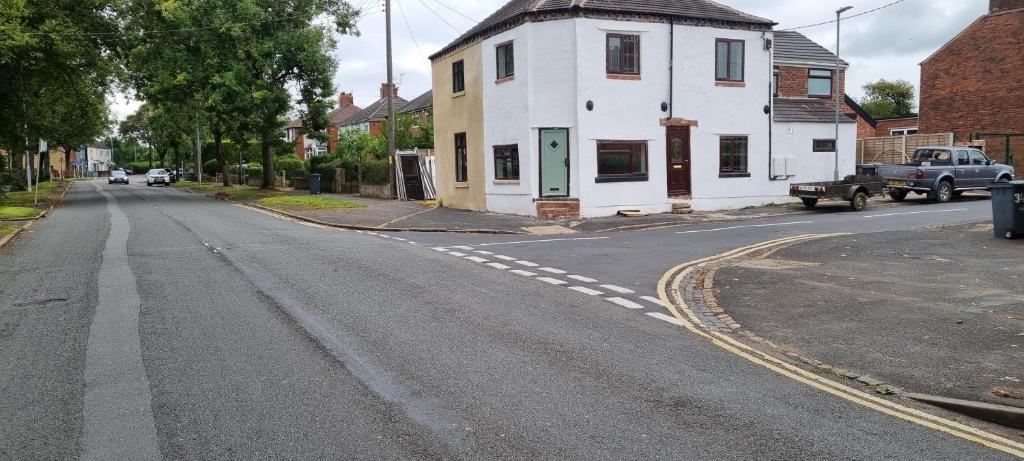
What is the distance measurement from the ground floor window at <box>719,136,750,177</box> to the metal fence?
1156 centimetres

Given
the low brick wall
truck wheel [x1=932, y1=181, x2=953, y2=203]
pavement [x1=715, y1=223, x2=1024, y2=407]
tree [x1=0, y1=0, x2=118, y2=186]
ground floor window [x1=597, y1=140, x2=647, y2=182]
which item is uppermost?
tree [x1=0, y1=0, x2=118, y2=186]

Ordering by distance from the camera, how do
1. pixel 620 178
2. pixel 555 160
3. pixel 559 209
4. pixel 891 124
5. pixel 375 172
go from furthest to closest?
pixel 891 124
pixel 375 172
pixel 620 178
pixel 555 160
pixel 559 209

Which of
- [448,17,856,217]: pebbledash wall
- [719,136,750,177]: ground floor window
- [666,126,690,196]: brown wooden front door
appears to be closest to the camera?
[448,17,856,217]: pebbledash wall

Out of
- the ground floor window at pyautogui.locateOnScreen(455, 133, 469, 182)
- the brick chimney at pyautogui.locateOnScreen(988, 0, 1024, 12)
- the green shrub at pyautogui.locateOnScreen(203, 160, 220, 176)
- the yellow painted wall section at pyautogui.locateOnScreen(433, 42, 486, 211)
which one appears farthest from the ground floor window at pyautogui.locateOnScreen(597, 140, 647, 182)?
the green shrub at pyautogui.locateOnScreen(203, 160, 220, 176)

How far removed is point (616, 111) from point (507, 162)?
3.88 m

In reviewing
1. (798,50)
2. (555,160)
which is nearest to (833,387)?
(555,160)

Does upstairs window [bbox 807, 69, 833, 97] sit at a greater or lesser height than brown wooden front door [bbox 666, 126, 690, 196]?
greater

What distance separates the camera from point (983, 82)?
37.4m

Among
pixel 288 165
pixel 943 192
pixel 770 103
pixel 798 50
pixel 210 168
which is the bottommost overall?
pixel 943 192

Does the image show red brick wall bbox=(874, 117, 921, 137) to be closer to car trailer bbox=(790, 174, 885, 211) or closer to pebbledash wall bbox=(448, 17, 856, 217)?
car trailer bbox=(790, 174, 885, 211)

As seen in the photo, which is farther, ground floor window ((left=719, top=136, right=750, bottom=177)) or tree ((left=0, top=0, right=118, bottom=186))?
ground floor window ((left=719, top=136, right=750, bottom=177))

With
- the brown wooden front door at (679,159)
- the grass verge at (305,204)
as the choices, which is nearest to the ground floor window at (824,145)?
the brown wooden front door at (679,159)

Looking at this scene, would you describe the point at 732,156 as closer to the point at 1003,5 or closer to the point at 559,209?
the point at 559,209

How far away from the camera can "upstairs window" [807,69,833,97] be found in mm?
30594
